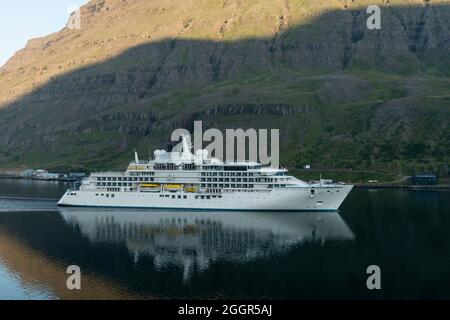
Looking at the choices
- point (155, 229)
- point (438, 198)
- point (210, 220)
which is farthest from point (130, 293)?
point (438, 198)

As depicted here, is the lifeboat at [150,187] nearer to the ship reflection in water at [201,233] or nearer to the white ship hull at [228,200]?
the white ship hull at [228,200]

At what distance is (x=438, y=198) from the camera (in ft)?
454

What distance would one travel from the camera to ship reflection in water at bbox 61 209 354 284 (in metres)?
72.0

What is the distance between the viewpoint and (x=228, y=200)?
108688 millimetres

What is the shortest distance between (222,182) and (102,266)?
4505 cm

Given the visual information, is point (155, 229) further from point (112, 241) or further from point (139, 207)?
point (139, 207)

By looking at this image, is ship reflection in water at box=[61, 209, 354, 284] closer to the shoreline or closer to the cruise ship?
the cruise ship

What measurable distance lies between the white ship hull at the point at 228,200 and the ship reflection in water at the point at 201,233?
2.22 metres

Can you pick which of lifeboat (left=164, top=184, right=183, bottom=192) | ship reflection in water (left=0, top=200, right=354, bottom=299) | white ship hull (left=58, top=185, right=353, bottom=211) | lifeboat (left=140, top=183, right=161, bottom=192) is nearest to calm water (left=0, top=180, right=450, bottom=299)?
ship reflection in water (left=0, top=200, right=354, bottom=299)

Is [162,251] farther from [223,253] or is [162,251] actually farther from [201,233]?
[201,233]

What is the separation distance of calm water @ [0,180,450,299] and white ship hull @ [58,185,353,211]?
9.60 feet

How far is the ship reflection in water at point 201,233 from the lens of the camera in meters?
72.0

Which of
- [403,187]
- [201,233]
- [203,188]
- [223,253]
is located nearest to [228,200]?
[203,188]

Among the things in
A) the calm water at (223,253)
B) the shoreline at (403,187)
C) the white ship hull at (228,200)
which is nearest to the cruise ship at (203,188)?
the white ship hull at (228,200)
